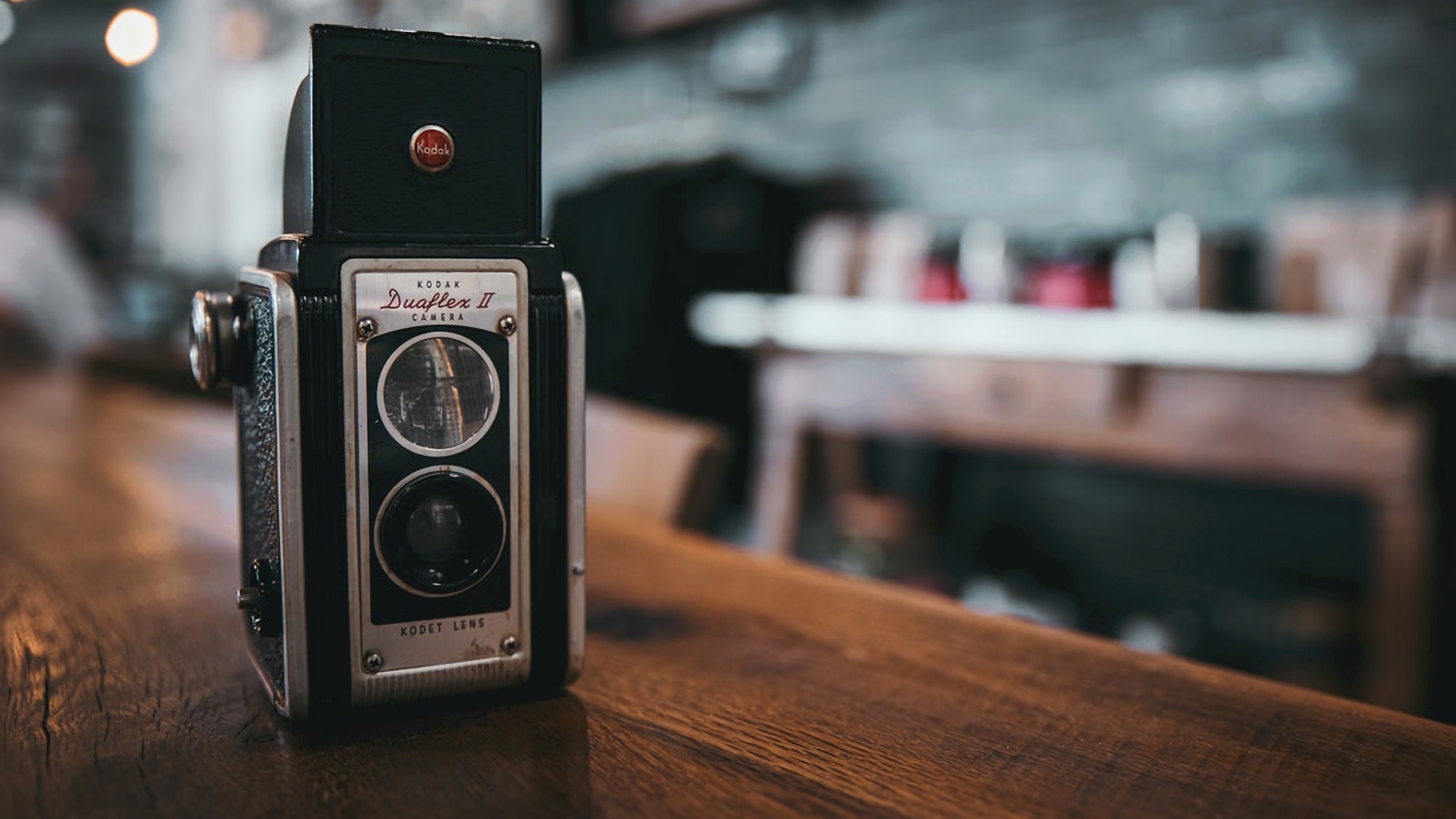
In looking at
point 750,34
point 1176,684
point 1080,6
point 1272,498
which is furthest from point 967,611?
point 750,34

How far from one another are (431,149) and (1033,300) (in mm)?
2330

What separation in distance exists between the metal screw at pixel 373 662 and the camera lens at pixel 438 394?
4.1 inches

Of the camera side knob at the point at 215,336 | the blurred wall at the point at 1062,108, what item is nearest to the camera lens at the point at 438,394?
the camera side knob at the point at 215,336

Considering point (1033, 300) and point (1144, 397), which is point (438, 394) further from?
point (1033, 300)

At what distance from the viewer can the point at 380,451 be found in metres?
0.55

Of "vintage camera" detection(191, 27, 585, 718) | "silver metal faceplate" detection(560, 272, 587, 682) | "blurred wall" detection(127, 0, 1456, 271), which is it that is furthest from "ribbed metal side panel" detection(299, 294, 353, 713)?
"blurred wall" detection(127, 0, 1456, 271)

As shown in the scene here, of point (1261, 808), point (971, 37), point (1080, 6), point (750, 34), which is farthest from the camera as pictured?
point (750, 34)

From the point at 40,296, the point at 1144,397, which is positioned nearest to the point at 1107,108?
the point at 1144,397

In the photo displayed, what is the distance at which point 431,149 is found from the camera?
566 millimetres

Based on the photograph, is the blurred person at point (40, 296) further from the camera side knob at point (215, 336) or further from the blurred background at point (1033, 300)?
the camera side knob at point (215, 336)

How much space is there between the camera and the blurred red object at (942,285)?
111 inches

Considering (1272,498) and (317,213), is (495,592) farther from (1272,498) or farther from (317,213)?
(1272,498)

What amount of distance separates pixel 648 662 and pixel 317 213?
31cm

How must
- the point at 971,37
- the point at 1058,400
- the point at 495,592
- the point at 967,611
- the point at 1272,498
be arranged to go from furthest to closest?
the point at 971,37
the point at 1272,498
the point at 1058,400
the point at 967,611
the point at 495,592
